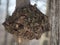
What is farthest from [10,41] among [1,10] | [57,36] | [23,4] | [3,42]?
[23,4]

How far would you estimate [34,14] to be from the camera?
94cm

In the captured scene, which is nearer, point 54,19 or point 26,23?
point 26,23

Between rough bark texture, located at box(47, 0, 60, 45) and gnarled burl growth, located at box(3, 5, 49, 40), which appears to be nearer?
gnarled burl growth, located at box(3, 5, 49, 40)

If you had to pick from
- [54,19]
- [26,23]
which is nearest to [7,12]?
[54,19]

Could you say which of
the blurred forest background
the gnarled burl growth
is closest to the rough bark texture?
the blurred forest background

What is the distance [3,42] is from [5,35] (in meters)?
0.06

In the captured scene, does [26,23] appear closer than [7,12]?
Yes

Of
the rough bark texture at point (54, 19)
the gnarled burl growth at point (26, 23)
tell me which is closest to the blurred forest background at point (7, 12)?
the rough bark texture at point (54, 19)

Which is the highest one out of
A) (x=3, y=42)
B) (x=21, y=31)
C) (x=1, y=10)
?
(x=1, y=10)

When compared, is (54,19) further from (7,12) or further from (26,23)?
(26,23)

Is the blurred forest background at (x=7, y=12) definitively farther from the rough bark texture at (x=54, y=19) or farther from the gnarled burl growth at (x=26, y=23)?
the gnarled burl growth at (x=26, y=23)

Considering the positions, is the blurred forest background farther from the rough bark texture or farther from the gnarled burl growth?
the gnarled burl growth

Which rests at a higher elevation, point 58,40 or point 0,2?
point 0,2

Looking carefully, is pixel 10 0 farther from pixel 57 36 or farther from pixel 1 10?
pixel 57 36
